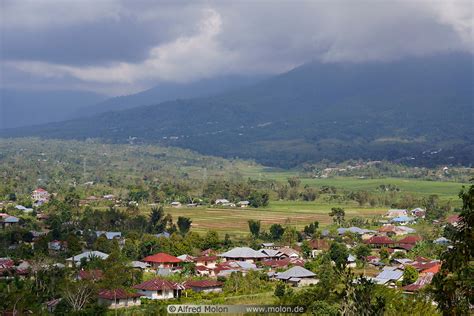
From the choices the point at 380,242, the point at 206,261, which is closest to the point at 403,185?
the point at 380,242

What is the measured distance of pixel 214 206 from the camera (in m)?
76.9

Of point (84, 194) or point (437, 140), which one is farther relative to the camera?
point (437, 140)

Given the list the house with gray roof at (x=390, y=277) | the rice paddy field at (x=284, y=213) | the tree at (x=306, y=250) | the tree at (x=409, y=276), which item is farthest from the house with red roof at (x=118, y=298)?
the rice paddy field at (x=284, y=213)

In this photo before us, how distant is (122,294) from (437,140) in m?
158

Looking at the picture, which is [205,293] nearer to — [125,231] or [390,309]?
[390,309]

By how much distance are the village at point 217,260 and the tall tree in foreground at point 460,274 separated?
9.41 m

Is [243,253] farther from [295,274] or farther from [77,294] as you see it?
[77,294]

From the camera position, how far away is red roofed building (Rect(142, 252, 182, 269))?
37.4 meters

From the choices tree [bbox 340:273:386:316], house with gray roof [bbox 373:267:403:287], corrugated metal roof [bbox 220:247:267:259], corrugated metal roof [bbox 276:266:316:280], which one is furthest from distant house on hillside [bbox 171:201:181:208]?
tree [bbox 340:273:386:316]

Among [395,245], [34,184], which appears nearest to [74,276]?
[395,245]

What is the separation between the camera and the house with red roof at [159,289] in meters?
29.1

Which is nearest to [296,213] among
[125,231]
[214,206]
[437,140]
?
[214,206]

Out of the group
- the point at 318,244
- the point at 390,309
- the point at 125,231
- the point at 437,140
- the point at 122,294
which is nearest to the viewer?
the point at 390,309

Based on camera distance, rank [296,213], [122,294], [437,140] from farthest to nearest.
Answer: [437,140] → [296,213] → [122,294]
